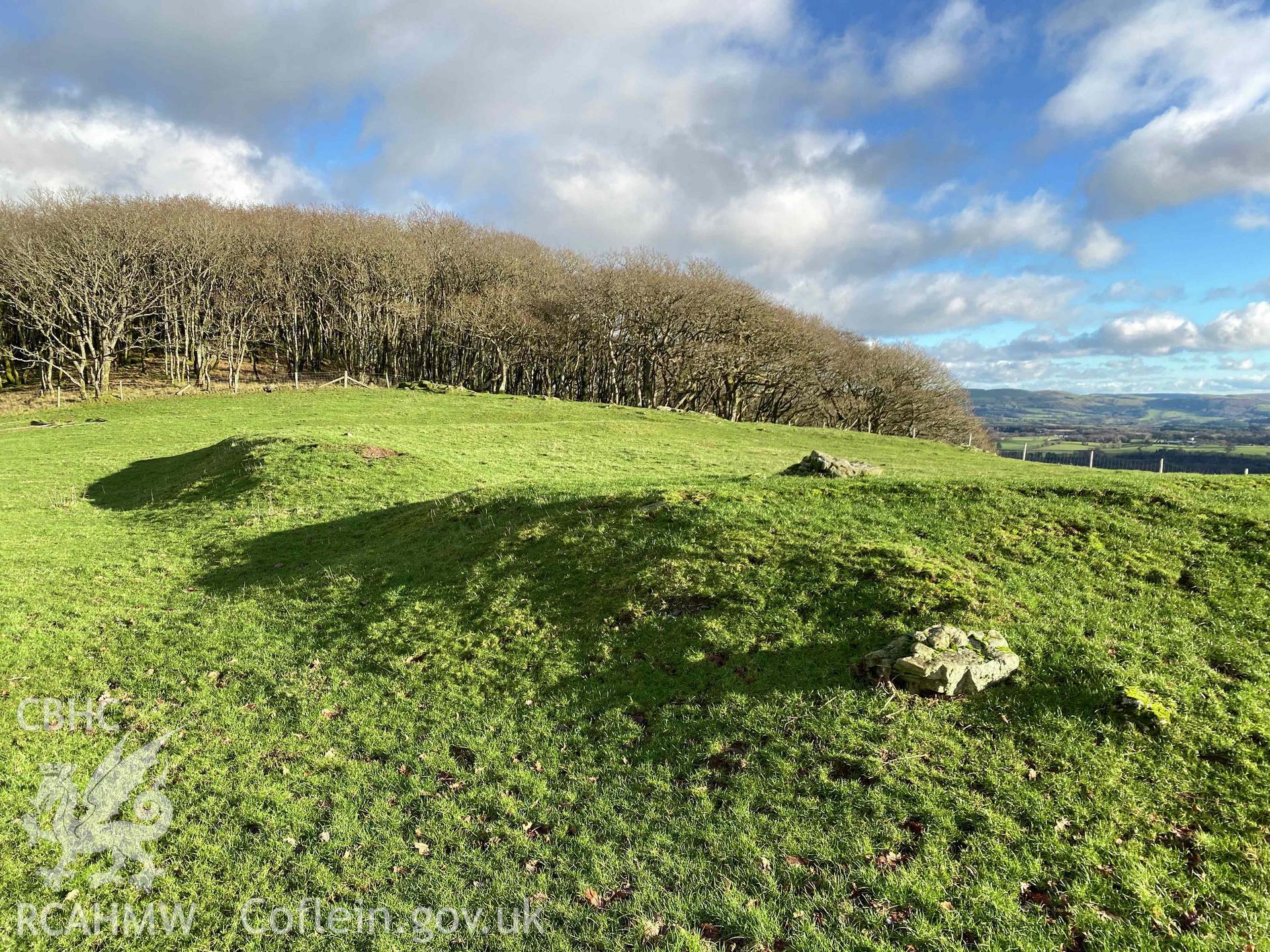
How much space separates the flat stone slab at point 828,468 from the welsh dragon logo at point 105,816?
18.1 m

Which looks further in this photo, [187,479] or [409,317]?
[409,317]

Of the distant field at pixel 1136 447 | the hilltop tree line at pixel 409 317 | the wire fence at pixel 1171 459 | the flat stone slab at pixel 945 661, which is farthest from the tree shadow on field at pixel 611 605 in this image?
the distant field at pixel 1136 447

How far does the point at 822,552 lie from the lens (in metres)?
12.7

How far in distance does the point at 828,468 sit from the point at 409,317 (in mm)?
63713

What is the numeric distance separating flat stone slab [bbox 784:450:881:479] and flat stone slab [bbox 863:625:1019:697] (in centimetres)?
1038

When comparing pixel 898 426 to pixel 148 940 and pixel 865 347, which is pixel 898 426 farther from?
pixel 148 940

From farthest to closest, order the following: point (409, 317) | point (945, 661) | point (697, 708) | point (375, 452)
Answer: point (409, 317)
point (375, 452)
point (697, 708)
point (945, 661)

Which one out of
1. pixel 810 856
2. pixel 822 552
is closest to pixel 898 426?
pixel 822 552

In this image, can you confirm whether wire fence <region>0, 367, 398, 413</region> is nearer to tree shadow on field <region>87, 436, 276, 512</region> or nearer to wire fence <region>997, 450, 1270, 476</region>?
tree shadow on field <region>87, 436, 276, 512</region>

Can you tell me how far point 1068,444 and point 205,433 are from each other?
7029 inches

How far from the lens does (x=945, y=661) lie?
29.5 feet

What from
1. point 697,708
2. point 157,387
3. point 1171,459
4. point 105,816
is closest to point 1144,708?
point 697,708

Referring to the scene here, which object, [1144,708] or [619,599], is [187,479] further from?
[1144,708]

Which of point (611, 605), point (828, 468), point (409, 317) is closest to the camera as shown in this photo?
point (611, 605)
